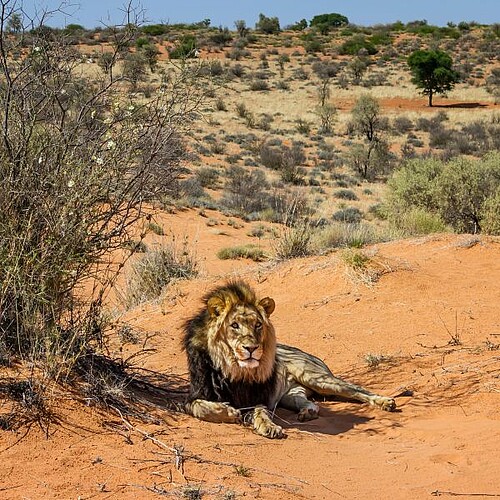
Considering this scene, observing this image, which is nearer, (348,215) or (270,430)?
(270,430)

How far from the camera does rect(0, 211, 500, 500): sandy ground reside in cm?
464

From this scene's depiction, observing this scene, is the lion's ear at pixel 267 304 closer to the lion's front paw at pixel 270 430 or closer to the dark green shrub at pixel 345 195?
the lion's front paw at pixel 270 430

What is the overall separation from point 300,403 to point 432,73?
47.4 m

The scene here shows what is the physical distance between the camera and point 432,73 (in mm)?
50625

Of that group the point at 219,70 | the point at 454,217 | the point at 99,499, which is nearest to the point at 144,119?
the point at 99,499

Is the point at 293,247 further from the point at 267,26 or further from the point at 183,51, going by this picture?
the point at 267,26

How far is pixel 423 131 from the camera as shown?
1705 inches

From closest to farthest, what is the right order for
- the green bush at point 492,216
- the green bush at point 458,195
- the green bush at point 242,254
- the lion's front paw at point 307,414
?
the lion's front paw at point 307,414
the green bush at point 242,254
the green bush at point 492,216
the green bush at point 458,195

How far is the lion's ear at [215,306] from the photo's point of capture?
242 inches

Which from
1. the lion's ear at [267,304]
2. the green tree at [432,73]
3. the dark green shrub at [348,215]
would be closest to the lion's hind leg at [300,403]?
the lion's ear at [267,304]

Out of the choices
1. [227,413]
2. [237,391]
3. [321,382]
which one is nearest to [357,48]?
[321,382]

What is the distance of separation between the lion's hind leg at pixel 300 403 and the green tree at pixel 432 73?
46228 millimetres

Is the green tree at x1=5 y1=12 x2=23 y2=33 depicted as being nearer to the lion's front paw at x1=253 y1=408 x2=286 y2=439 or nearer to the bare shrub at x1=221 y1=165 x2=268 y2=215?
the lion's front paw at x1=253 y1=408 x2=286 y2=439

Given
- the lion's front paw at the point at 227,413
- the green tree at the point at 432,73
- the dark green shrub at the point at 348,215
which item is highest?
the green tree at the point at 432,73
